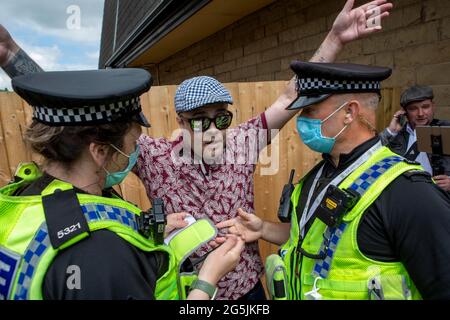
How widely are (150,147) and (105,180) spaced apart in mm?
708

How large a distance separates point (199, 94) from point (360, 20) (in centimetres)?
98

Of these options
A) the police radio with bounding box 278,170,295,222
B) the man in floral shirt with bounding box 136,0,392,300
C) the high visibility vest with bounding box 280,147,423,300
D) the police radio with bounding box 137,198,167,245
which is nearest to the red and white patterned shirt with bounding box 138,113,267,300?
the man in floral shirt with bounding box 136,0,392,300

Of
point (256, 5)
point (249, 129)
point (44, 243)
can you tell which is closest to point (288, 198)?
point (249, 129)

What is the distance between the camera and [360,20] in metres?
1.77

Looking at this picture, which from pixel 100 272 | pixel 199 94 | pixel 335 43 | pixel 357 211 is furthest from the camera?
pixel 335 43

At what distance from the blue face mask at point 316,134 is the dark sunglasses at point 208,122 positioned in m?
0.43

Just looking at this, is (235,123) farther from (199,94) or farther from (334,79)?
(334,79)

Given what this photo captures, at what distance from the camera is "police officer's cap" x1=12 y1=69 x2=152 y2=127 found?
962 mm

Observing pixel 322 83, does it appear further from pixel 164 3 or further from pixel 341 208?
pixel 164 3

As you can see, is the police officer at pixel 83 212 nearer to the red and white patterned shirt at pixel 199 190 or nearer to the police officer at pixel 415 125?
the red and white patterned shirt at pixel 199 190

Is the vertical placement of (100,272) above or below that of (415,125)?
below

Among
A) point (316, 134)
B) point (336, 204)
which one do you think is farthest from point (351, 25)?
point (336, 204)

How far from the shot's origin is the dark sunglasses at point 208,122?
1815 mm

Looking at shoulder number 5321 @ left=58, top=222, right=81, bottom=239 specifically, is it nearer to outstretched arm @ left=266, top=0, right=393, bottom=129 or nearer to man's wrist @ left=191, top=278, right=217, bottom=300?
man's wrist @ left=191, top=278, right=217, bottom=300
